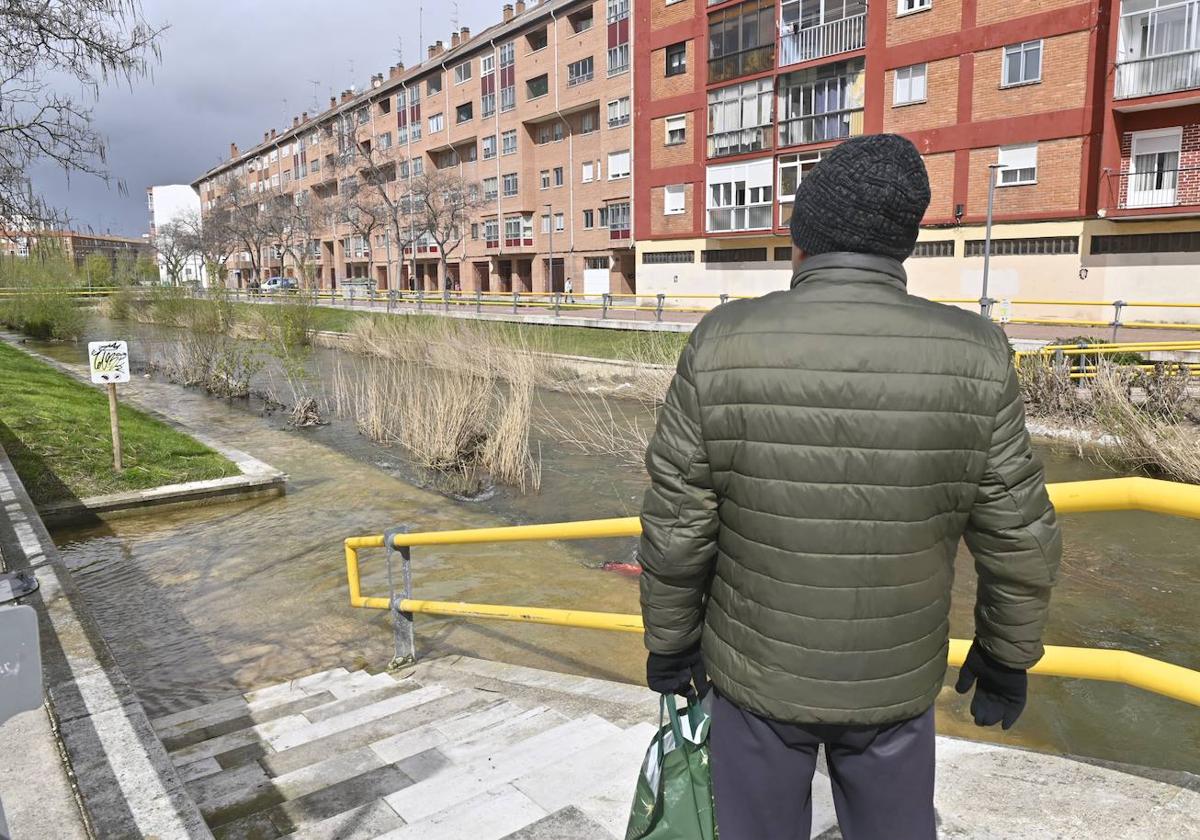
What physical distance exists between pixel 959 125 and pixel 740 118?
8908 millimetres

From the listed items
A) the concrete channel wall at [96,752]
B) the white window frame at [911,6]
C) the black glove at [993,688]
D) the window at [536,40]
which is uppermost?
the window at [536,40]

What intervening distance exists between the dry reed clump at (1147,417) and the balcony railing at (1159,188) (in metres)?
13.6

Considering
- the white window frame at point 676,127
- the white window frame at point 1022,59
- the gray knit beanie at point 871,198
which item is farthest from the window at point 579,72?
the gray knit beanie at point 871,198

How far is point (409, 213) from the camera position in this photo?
54781mm

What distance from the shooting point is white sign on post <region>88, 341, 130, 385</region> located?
32.1ft

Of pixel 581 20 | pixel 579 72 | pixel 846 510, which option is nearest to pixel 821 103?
pixel 579 72

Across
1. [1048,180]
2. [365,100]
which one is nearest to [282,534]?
[1048,180]

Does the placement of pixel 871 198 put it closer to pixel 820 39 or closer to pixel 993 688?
pixel 993 688

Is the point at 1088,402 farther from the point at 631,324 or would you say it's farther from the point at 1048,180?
the point at 1048,180

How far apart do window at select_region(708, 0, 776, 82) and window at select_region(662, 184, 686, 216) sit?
452 cm

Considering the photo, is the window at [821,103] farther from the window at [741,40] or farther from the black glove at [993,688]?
the black glove at [993,688]

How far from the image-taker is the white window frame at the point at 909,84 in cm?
2752

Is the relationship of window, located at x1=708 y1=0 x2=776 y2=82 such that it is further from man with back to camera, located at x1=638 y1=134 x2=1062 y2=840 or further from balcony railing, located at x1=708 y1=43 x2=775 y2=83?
man with back to camera, located at x1=638 y1=134 x2=1062 y2=840

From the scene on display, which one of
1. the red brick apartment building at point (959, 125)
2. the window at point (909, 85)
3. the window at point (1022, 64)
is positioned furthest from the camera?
the window at point (909, 85)
